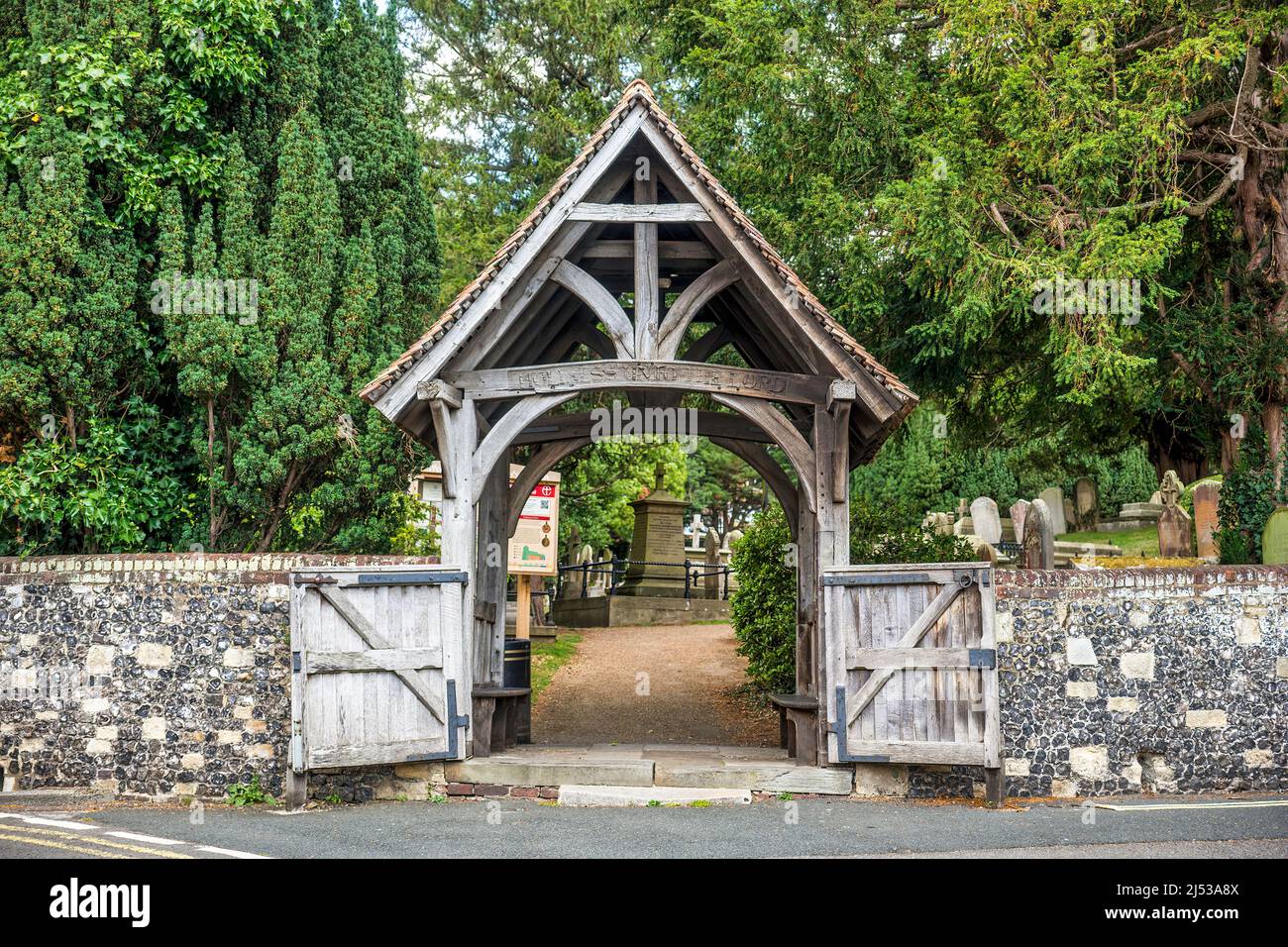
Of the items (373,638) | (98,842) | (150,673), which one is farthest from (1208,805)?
(150,673)

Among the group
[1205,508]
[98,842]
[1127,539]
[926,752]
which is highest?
[1205,508]

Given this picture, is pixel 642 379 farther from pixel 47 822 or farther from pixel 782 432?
pixel 47 822

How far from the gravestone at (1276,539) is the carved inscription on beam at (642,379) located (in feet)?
15.4

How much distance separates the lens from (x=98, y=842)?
7629mm

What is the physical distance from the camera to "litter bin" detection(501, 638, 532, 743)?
11297 mm

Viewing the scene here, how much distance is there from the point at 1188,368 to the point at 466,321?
8.70 meters

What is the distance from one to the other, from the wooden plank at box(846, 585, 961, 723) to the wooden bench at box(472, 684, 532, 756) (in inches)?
123

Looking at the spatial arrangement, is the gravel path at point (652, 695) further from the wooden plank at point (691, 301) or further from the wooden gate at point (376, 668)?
the wooden plank at point (691, 301)

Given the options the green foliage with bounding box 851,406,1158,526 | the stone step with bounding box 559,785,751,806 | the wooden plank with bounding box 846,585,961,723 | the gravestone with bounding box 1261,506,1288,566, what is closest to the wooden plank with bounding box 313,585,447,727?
the stone step with bounding box 559,785,751,806

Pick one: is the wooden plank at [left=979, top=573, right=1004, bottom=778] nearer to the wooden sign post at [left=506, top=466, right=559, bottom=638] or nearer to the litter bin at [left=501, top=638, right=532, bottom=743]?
the litter bin at [left=501, top=638, right=532, bottom=743]

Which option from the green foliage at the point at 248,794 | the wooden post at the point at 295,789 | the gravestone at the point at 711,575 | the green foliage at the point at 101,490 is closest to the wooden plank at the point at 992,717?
the wooden post at the point at 295,789

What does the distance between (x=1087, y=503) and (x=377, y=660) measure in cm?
2689

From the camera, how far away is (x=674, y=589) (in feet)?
80.9

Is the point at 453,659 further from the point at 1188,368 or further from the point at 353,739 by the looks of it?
the point at 1188,368
